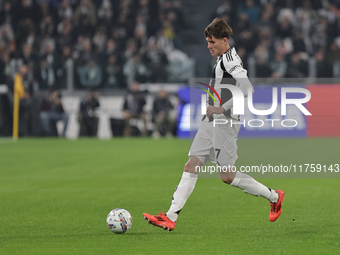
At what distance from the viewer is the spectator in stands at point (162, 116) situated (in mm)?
19583

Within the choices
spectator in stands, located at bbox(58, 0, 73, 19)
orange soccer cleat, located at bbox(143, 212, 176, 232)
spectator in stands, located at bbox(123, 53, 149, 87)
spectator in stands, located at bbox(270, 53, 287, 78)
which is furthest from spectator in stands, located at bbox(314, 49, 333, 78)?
orange soccer cleat, located at bbox(143, 212, 176, 232)

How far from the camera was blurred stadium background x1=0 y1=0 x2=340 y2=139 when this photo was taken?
19328 mm

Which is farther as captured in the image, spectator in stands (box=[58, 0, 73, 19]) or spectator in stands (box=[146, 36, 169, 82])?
spectator in stands (box=[58, 0, 73, 19])

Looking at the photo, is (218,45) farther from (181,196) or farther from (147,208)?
(147,208)

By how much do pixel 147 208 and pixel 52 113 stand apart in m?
13.5

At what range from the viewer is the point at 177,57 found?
20.1 metres

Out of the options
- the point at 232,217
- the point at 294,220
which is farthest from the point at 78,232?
the point at 294,220

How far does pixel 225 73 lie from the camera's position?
5609 millimetres

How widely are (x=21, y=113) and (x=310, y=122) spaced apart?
9.57 m

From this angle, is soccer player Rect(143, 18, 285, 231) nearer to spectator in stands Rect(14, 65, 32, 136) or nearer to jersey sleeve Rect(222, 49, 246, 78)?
jersey sleeve Rect(222, 49, 246, 78)

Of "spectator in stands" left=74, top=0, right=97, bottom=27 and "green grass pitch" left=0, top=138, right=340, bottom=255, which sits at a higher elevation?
"spectator in stands" left=74, top=0, right=97, bottom=27

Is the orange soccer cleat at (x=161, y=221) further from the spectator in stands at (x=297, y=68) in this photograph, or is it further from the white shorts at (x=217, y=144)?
the spectator in stands at (x=297, y=68)

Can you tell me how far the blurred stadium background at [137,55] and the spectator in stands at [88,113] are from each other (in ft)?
0.11

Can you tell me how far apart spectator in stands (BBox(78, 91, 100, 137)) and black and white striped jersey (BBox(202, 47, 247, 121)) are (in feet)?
47.6
